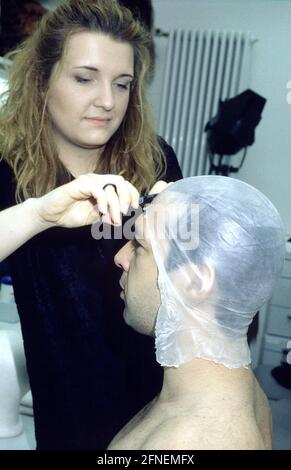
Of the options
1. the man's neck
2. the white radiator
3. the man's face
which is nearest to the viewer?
the man's neck

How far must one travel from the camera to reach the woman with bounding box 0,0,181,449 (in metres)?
1.30

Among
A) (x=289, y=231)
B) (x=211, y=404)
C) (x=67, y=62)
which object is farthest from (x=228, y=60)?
(x=211, y=404)

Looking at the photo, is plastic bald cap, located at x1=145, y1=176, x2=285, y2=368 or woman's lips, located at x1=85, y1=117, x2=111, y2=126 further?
woman's lips, located at x1=85, y1=117, x2=111, y2=126

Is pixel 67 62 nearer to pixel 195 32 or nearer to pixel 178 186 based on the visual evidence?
Result: pixel 178 186

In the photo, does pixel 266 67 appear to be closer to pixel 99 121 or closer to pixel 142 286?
pixel 99 121

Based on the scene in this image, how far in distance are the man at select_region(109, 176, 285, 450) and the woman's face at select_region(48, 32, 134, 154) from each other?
0.41 meters

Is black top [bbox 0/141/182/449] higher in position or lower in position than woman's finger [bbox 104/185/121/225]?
lower

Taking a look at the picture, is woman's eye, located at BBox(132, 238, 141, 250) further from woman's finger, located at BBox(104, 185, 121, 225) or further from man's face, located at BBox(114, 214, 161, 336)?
woman's finger, located at BBox(104, 185, 121, 225)

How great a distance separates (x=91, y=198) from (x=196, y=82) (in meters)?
3.01

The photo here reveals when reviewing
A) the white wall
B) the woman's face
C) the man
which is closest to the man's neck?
the man

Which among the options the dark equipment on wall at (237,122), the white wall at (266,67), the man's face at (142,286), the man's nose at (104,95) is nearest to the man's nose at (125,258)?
the man's face at (142,286)

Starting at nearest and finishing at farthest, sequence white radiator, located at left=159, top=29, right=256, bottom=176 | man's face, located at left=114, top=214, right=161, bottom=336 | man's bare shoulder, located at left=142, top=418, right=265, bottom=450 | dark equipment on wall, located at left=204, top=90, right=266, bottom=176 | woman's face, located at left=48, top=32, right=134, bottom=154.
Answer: man's bare shoulder, located at left=142, top=418, right=265, bottom=450 → man's face, located at left=114, top=214, right=161, bottom=336 → woman's face, located at left=48, top=32, right=134, bottom=154 → dark equipment on wall, located at left=204, top=90, right=266, bottom=176 → white radiator, located at left=159, top=29, right=256, bottom=176

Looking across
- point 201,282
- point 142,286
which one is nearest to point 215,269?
point 201,282
